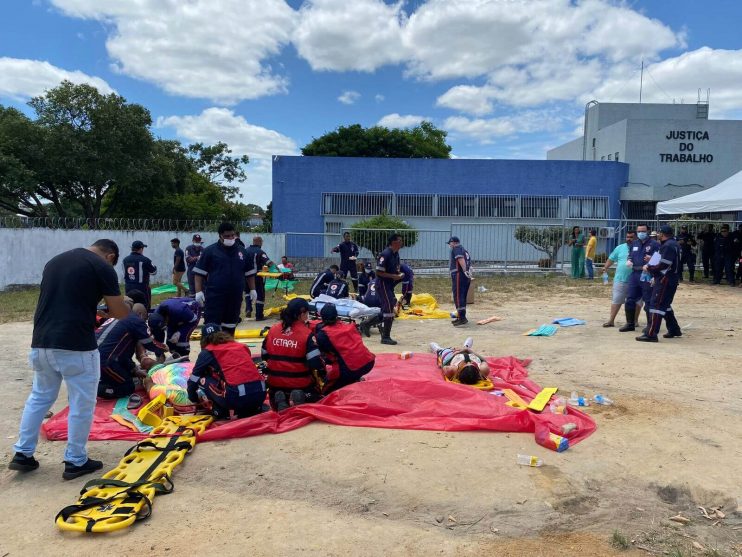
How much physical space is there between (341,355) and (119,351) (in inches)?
90.6

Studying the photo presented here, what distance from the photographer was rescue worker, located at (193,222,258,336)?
6.84 metres

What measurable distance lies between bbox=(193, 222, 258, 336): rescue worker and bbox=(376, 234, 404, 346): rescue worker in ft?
8.78

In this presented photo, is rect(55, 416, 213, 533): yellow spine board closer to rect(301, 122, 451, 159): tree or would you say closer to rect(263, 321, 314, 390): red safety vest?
rect(263, 321, 314, 390): red safety vest

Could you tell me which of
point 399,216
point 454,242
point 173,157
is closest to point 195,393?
point 454,242

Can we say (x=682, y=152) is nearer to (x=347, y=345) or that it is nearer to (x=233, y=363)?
(x=347, y=345)

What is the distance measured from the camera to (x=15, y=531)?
3.31 m

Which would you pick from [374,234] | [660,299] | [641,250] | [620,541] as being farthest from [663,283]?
[374,234]

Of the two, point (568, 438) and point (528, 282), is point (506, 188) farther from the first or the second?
point (568, 438)

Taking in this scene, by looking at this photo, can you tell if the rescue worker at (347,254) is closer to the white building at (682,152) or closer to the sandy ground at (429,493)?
the sandy ground at (429,493)

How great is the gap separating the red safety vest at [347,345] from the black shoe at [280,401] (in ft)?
2.35

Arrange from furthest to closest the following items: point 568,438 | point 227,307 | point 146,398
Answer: point 227,307 → point 146,398 → point 568,438

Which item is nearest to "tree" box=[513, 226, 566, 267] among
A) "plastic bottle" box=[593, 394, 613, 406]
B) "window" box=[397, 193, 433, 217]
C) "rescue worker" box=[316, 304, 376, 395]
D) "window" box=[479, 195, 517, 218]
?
"window" box=[479, 195, 517, 218]

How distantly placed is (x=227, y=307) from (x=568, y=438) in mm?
4331

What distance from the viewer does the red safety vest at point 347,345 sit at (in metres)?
5.62
